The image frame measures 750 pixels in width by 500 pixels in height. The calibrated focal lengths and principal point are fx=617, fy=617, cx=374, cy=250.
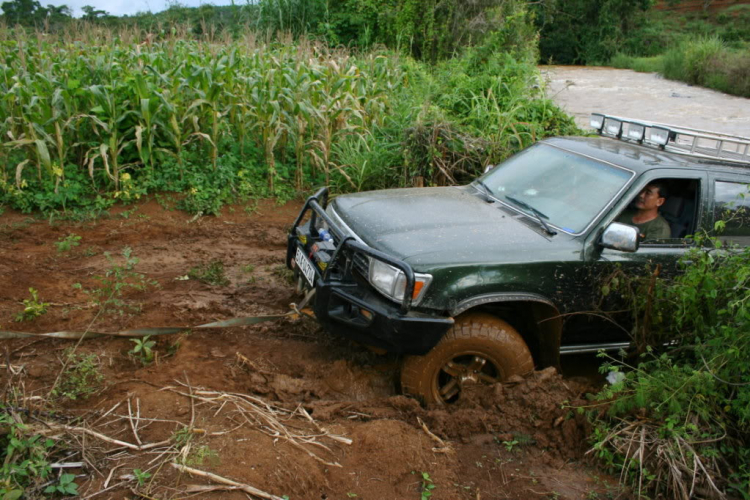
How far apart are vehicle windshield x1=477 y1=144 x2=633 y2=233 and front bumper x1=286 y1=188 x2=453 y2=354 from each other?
1285 mm

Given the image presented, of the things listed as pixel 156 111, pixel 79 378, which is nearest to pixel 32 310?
pixel 79 378

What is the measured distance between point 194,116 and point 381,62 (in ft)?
14.0

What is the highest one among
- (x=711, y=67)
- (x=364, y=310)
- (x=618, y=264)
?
(x=711, y=67)

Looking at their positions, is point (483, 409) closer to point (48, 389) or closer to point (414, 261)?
point (414, 261)

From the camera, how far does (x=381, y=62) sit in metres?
10.7

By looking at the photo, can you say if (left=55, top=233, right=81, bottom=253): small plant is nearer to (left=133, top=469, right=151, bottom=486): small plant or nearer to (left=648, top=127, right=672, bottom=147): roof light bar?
(left=133, top=469, right=151, bottom=486): small plant

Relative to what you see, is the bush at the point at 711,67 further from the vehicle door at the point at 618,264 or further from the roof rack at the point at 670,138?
the vehicle door at the point at 618,264

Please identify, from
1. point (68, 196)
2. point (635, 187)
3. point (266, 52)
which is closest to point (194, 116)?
point (68, 196)

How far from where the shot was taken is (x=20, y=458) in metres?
2.88

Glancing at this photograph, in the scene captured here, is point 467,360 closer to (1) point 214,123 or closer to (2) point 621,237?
(2) point 621,237

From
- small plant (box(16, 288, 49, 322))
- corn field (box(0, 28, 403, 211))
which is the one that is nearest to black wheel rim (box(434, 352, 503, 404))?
small plant (box(16, 288, 49, 322))

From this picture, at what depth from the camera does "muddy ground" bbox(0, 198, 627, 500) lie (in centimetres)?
304

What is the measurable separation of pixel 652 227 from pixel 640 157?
51 centimetres

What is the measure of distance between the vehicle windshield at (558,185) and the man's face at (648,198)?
0.56ft
